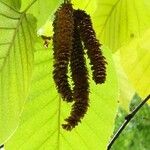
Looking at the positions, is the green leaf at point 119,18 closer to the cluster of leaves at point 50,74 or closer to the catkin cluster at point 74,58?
the cluster of leaves at point 50,74

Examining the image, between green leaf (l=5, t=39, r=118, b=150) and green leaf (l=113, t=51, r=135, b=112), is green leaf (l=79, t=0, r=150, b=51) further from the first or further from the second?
green leaf (l=5, t=39, r=118, b=150)

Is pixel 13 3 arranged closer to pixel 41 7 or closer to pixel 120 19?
pixel 41 7

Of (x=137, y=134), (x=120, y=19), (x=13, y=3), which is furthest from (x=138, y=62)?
(x=137, y=134)

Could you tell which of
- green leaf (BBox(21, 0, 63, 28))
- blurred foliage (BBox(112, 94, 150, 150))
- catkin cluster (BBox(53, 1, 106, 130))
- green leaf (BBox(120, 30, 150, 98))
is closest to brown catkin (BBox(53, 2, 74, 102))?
catkin cluster (BBox(53, 1, 106, 130))

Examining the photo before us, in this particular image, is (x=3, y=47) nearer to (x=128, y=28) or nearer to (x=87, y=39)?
(x=87, y=39)

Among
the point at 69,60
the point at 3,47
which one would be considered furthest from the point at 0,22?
the point at 69,60
